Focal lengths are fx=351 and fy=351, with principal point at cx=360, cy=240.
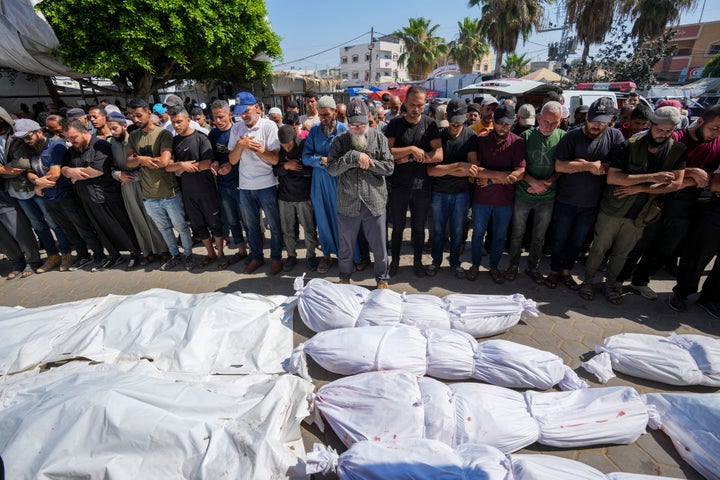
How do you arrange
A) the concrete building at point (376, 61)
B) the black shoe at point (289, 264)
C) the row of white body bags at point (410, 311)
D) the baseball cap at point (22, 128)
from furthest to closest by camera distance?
1. the concrete building at point (376, 61)
2. the black shoe at point (289, 264)
3. the baseball cap at point (22, 128)
4. the row of white body bags at point (410, 311)

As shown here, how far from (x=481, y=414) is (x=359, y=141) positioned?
2445mm

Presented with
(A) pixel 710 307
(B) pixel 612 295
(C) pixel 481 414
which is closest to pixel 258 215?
(C) pixel 481 414

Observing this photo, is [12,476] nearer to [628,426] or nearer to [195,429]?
[195,429]

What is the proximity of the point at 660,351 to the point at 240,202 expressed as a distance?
4.32m

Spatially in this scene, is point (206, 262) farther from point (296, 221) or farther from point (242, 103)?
point (242, 103)

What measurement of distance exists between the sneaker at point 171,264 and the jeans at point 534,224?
4.42 metres

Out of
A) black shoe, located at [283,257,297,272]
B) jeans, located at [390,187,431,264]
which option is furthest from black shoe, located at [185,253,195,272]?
jeans, located at [390,187,431,264]

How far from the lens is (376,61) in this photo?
6075cm

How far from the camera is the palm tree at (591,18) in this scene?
63.2 ft

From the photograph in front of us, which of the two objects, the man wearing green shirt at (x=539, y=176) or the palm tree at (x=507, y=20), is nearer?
the man wearing green shirt at (x=539, y=176)

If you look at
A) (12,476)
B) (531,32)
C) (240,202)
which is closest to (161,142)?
(240,202)

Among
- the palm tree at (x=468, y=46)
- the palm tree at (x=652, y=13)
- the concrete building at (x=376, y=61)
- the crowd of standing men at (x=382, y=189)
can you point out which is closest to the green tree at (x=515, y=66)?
the palm tree at (x=468, y=46)

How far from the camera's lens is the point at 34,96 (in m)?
13.5

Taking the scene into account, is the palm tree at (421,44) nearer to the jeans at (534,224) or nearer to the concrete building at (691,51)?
the concrete building at (691,51)
